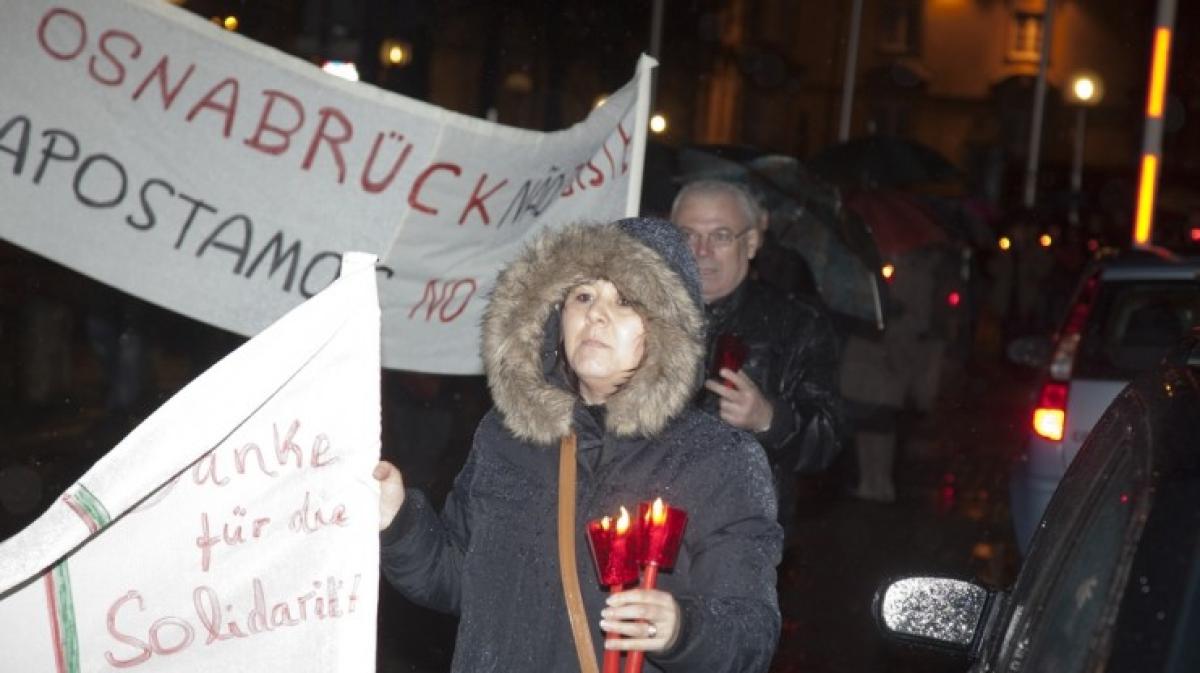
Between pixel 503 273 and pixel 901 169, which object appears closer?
pixel 503 273

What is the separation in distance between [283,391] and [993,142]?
191ft

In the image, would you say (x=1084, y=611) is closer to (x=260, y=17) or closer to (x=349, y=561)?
(x=349, y=561)

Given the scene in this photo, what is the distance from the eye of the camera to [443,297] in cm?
594

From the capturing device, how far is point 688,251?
3.58 metres

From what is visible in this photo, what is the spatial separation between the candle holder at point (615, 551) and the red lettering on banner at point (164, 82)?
2790mm

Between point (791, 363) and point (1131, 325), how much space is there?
2.98 m

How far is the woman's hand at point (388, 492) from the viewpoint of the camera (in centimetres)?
333

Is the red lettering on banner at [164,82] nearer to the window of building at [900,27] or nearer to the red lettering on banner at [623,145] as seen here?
the red lettering on banner at [623,145]

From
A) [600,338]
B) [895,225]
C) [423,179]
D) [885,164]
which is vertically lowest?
[600,338]

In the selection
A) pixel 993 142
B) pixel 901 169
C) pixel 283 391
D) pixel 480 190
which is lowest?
pixel 283 391

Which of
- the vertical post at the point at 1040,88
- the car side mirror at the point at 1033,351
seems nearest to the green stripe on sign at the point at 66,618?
the car side mirror at the point at 1033,351

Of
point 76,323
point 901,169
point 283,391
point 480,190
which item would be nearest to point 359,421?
Result: point 283,391

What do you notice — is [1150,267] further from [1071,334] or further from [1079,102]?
[1079,102]

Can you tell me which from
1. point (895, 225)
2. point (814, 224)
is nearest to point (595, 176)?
point (814, 224)
